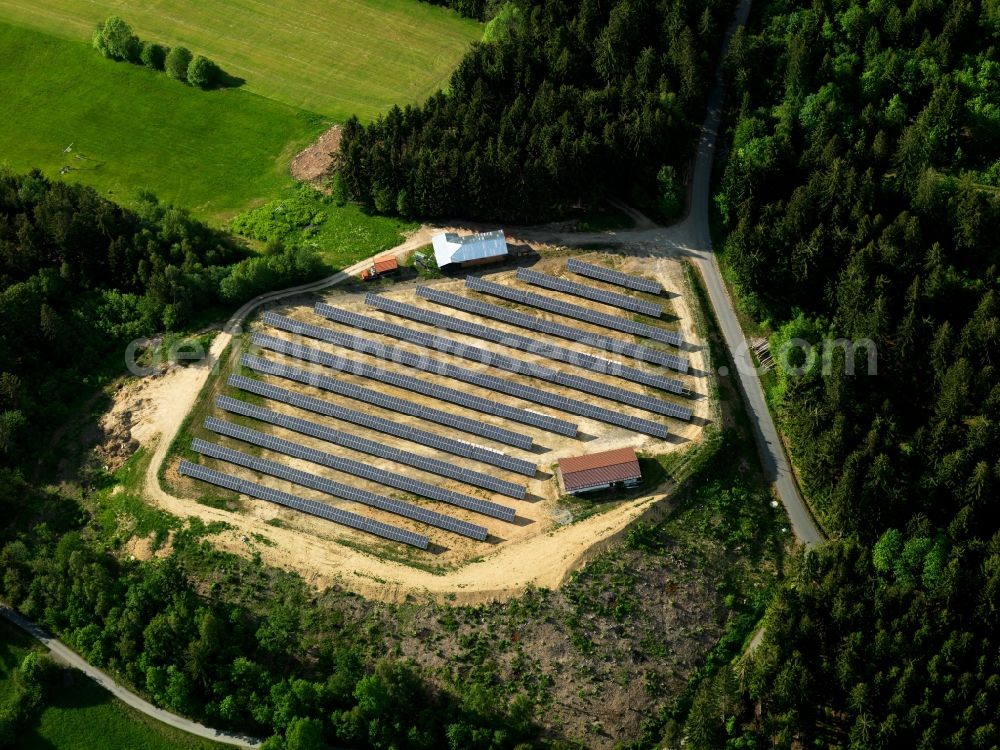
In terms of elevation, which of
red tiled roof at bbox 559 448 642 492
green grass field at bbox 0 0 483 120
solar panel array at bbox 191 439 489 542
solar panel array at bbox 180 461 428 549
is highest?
green grass field at bbox 0 0 483 120

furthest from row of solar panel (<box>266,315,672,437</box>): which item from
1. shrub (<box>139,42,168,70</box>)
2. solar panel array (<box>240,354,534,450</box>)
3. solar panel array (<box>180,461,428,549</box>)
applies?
shrub (<box>139,42,168,70</box>)

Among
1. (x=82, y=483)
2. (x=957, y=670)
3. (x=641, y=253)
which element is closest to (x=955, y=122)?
(x=641, y=253)

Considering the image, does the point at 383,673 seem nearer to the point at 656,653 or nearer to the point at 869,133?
the point at 656,653

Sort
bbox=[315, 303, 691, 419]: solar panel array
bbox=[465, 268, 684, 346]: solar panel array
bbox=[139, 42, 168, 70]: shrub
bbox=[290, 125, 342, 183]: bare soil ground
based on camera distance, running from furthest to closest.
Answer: bbox=[139, 42, 168, 70]: shrub < bbox=[290, 125, 342, 183]: bare soil ground < bbox=[465, 268, 684, 346]: solar panel array < bbox=[315, 303, 691, 419]: solar panel array

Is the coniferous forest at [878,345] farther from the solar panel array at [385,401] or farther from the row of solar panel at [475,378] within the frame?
the solar panel array at [385,401]

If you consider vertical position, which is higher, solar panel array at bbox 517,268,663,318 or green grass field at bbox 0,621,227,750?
solar panel array at bbox 517,268,663,318

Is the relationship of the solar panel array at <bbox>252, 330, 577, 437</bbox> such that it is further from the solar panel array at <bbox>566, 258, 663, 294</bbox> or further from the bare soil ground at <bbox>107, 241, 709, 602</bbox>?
the solar panel array at <bbox>566, 258, 663, 294</bbox>

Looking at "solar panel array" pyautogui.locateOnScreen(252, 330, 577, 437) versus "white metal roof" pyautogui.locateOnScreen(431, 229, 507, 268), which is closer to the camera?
"solar panel array" pyautogui.locateOnScreen(252, 330, 577, 437)
